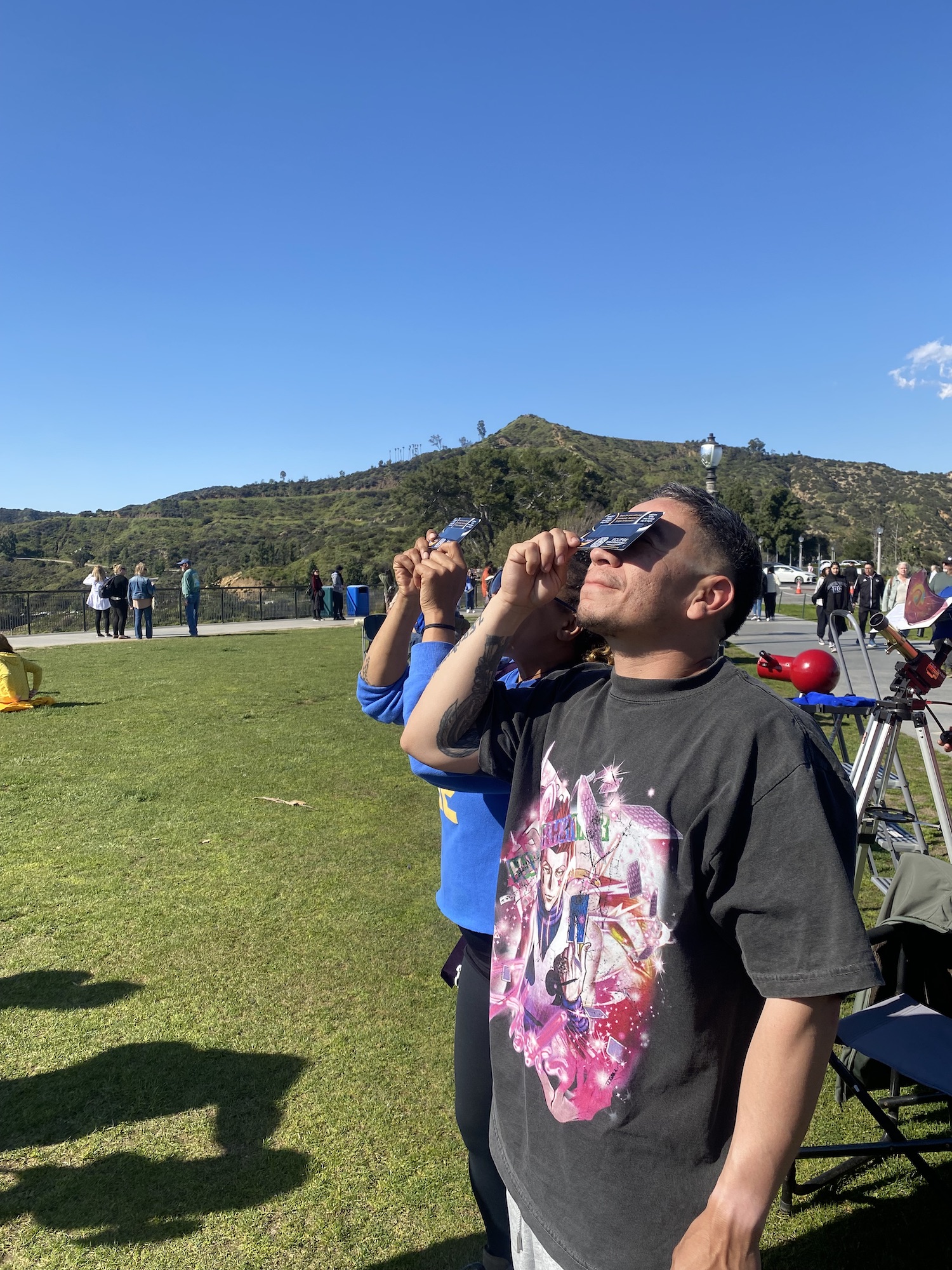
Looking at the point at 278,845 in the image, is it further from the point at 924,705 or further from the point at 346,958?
the point at 924,705

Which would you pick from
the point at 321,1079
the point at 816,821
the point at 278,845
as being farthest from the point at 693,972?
the point at 278,845

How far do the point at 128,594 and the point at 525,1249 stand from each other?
25490 mm

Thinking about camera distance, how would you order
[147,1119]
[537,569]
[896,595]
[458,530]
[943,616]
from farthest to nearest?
1. [943,616]
2. [896,595]
3. [147,1119]
4. [458,530]
5. [537,569]

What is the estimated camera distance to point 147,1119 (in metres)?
3.32

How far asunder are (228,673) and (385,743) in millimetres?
7273

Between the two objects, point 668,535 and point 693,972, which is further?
point 668,535

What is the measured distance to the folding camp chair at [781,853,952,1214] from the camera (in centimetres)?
271

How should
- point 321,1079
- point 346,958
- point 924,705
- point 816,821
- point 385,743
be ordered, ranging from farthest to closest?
point 385,743 → point 346,958 → point 924,705 → point 321,1079 → point 816,821

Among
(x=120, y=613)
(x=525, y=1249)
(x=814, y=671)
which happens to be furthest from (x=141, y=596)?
(x=525, y=1249)

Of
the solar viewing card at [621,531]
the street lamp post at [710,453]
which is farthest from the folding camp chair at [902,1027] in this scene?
the street lamp post at [710,453]

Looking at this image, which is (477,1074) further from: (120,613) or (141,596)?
(120,613)

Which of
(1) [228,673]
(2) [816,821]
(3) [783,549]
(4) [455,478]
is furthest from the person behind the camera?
(3) [783,549]

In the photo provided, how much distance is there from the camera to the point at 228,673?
54.5 ft

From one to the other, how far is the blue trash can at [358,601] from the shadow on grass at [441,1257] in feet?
67.9
